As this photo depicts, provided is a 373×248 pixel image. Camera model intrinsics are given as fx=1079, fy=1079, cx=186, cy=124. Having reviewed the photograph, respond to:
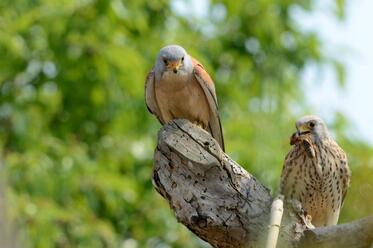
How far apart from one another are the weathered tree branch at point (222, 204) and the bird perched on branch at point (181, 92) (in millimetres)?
1502

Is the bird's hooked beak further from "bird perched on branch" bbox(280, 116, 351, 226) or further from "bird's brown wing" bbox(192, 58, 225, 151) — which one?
"bird perched on branch" bbox(280, 116, 351, 226)

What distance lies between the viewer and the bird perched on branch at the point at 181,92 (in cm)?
591

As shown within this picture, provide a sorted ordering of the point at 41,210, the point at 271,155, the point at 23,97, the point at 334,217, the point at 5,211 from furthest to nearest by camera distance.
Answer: the point at 23,97, the point at 271,155, the point at 41,210, the point at 334,217, the point at 5,211

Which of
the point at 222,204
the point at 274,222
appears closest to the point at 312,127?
the point at 222,204

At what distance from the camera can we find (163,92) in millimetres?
5926

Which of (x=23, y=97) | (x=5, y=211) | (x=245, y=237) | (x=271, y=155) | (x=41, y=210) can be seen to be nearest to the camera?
(x=5, y=211)

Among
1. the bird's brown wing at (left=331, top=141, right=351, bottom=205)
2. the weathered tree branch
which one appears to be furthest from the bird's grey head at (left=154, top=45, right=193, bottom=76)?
the weathered tree branch

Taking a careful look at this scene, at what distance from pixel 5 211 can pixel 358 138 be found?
8872mm

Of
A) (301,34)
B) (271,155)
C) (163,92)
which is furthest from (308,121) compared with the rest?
(301,34)

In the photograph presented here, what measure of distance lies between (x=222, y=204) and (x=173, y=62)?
1.94m

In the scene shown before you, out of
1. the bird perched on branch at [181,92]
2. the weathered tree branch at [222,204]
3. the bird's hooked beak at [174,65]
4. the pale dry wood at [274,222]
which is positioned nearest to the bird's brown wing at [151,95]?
the bird perched on branch at [181,92]

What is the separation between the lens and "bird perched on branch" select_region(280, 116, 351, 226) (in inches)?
222

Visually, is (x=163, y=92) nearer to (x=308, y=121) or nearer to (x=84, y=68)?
(x=308, y=121)

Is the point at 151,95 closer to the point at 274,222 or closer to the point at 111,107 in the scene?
the point at 274,222
